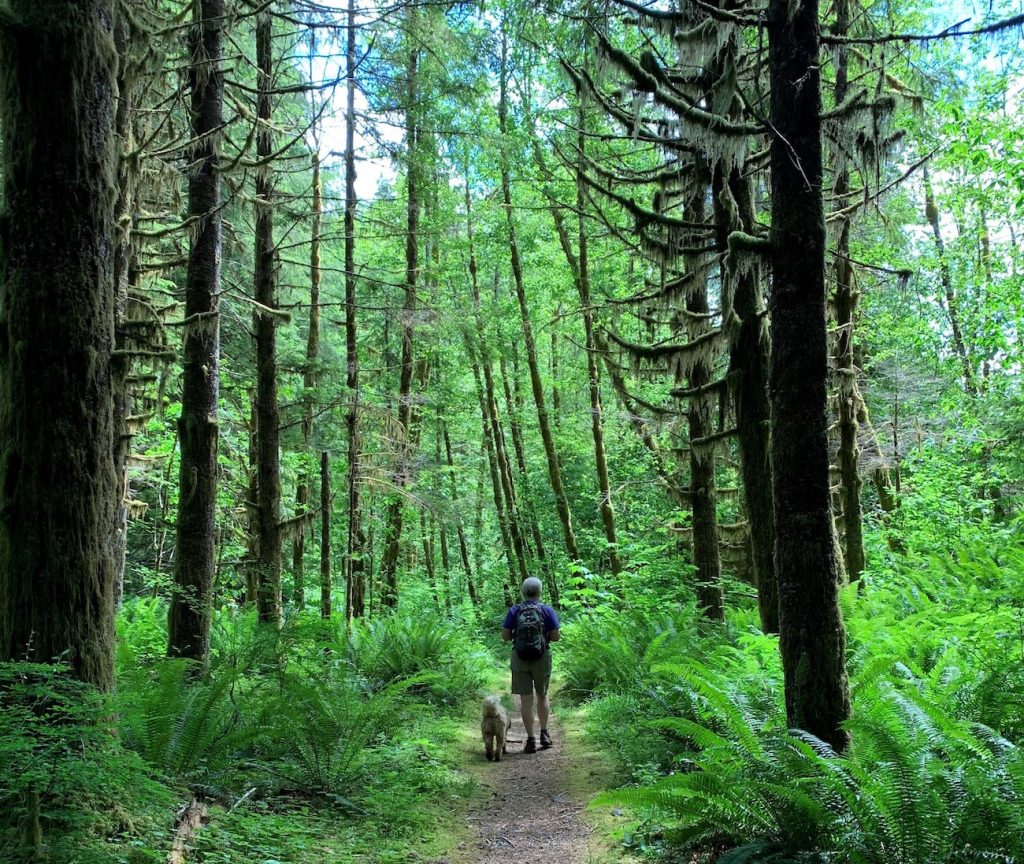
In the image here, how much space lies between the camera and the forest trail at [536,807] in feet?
16.1

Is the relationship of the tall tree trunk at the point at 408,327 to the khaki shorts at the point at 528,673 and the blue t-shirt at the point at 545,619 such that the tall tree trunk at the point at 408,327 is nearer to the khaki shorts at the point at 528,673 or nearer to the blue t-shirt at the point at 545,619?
the blue t-shirt at the point at 545,619

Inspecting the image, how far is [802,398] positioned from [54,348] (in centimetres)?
459

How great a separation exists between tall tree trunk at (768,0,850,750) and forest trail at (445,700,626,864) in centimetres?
180

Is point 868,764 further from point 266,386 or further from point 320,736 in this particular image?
point 266,386

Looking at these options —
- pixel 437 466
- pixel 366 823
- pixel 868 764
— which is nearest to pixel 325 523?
pixel 437 466

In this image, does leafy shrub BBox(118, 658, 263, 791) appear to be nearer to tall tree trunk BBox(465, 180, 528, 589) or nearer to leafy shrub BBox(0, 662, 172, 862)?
leafy shrub BBox(0, 662, 172, 862)

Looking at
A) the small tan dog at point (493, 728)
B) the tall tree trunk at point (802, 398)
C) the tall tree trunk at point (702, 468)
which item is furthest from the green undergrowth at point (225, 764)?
the tall tree trunk at point (702, 468)

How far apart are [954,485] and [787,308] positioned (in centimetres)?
1323

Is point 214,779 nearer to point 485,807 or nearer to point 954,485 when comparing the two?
point 485,807

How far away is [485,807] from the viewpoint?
5949mm

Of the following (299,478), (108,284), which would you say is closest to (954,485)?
(299,478)

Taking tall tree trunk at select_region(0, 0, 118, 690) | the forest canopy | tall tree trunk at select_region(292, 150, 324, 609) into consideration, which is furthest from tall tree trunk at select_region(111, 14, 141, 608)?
→ tall tree trunk at select_region(292, 150, 324, 609)

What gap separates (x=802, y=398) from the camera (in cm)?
445

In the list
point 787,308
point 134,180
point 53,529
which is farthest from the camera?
point 134,180
